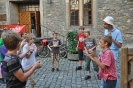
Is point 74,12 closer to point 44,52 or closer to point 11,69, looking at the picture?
point 44,52

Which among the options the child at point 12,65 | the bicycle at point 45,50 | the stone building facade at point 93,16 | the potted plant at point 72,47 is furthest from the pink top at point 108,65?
the stone building facade at point 93,16

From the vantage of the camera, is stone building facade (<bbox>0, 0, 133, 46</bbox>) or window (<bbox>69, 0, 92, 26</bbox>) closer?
stone building facade (<bbox>0, 0, 133, 46</bbox>)

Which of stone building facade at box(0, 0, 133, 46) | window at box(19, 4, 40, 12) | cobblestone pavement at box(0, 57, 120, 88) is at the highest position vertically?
window at box(19, 4, 40, 12)

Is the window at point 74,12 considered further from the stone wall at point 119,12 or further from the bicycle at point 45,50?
the bicycle at point 45,50

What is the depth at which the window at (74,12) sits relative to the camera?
1335 centimetres

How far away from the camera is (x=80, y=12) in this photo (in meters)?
13.3

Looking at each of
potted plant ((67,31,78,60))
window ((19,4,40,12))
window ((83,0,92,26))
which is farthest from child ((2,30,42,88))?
window ((19,4,40,12))

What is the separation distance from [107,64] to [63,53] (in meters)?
7.75

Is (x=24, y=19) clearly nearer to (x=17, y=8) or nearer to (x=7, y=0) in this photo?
(x=17, y=8)

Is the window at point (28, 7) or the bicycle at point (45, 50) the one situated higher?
the window at point (28, 7)

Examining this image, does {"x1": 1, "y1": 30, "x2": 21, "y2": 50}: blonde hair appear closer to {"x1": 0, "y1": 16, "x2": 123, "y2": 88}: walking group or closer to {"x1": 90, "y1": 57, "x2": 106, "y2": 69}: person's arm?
{"x1": 0, "y1": 16, "x2": 123, "y2": 88}: walking group

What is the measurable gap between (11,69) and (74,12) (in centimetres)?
1115

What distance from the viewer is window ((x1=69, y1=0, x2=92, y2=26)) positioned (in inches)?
523

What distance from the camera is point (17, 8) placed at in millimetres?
15211
